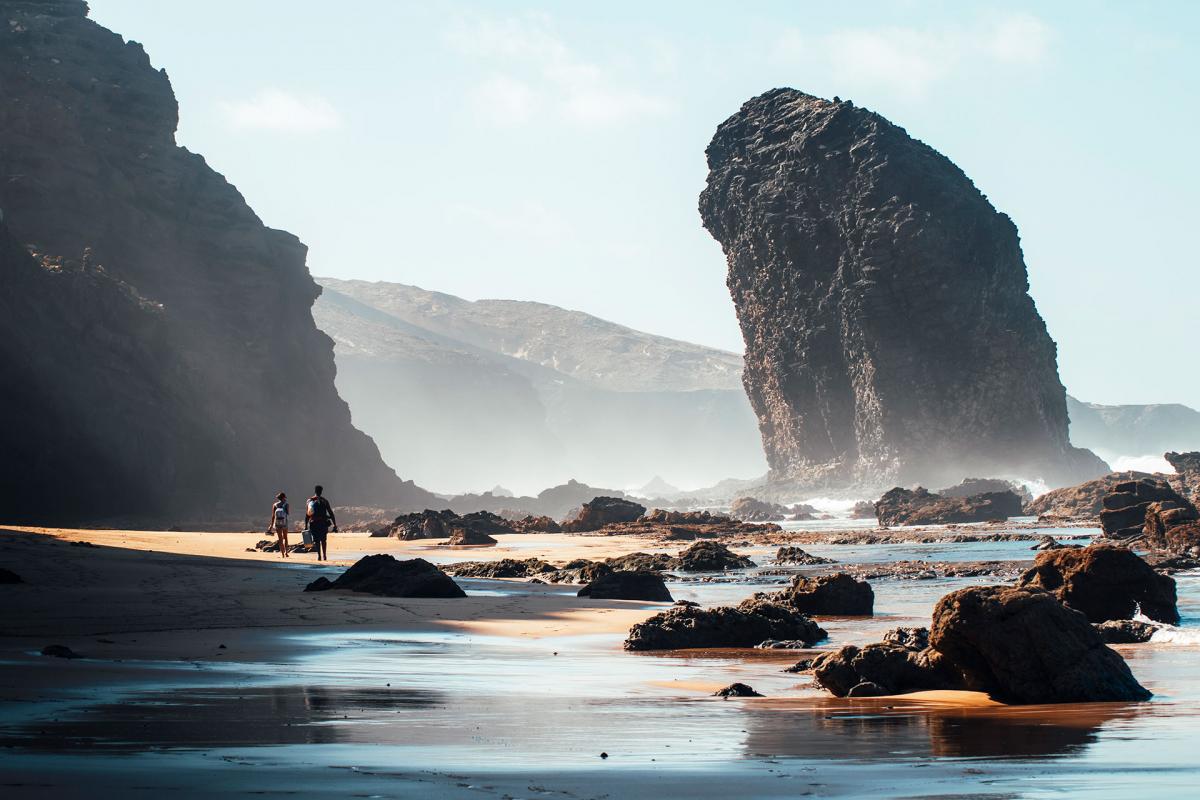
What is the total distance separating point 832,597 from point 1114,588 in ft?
10.4

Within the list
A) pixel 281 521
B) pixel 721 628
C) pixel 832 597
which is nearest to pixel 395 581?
pixel 832 597

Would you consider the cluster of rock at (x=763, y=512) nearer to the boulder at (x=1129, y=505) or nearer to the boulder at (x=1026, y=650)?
the boulder at (x=1129, y=505)

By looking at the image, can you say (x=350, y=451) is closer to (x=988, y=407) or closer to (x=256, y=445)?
(x=256, y=445)

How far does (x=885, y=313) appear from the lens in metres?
102

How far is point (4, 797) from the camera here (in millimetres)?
3455

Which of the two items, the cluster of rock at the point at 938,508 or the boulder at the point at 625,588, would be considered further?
the cluster of rock at the point at 938,508

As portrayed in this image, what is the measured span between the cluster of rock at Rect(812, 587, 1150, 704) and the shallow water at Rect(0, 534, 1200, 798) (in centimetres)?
28

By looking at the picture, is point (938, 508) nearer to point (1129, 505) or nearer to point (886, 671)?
point (1129, 505)

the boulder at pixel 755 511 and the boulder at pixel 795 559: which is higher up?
the boulder at pixel 755 511

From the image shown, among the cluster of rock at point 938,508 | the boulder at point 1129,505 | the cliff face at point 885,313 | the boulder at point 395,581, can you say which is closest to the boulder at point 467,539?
the boulder at point 1129,505

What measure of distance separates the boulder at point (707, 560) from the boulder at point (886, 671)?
19.3 metres

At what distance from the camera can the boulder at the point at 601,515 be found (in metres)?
49.2

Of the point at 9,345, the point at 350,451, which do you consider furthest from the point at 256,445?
the point at 9,345

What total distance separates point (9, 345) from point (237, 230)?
82.4 ft
